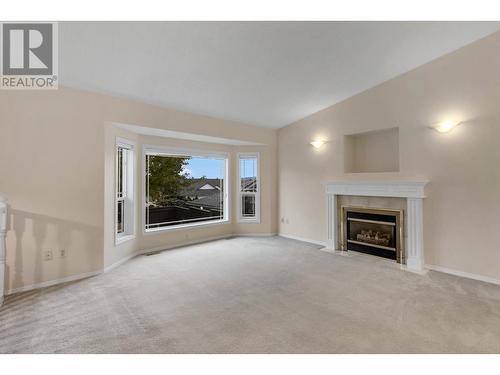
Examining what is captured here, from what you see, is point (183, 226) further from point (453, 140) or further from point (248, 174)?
point (453, 140)

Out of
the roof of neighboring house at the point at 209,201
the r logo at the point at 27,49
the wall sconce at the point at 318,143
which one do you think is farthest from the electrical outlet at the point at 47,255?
the wall sconce at the point at 318,143

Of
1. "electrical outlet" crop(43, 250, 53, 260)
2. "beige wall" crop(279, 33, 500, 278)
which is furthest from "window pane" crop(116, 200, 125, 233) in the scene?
"beige wall" crop(279, 33, 500, 278)

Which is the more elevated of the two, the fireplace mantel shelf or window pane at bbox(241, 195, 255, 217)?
the fireplace mantel shelf

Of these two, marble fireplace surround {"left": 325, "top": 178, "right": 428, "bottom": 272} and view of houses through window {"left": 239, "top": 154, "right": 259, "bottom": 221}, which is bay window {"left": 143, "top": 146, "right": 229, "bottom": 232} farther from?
marble fireplace surround {"left": 325, "top": 178, "right": 428, "bottom": 272}

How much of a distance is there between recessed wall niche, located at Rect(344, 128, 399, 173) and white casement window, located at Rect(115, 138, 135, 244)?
395 cm

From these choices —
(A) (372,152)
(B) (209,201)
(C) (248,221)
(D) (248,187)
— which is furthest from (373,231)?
(B) (209,201)

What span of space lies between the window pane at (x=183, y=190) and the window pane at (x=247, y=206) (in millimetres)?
507

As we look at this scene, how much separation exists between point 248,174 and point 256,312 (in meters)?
3.78

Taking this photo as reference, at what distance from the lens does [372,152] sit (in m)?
4.58

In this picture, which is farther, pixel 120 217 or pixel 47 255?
pixel 120 217

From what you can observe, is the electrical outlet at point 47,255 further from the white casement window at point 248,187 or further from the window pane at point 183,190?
the white casement window at point 248,187

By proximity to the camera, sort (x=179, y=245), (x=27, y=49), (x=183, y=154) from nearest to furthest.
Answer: (x=27, y=49) < (x=179, y=245) < (x=183, y=154)

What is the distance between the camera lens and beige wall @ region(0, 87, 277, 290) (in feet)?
9.38

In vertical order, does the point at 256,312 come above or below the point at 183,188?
below
